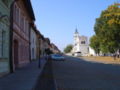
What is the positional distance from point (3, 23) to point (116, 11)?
33351 mm

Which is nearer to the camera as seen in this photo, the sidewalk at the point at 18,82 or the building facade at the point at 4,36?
the sidewalk at the point at 18,82

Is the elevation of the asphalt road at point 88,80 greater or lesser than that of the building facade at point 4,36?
lesser

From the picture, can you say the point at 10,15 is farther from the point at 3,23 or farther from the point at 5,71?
the point at 5,71

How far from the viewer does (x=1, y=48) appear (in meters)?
17.2

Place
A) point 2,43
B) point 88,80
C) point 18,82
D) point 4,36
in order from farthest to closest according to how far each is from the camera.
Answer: point 4,36
point 2,43
point 88,80
point 18,82

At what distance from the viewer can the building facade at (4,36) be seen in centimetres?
1650

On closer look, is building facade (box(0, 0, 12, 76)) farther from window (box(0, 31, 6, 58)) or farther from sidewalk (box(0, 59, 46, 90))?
sidewalk (box(0, 59, 46, 90))

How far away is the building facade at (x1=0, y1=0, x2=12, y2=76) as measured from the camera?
16.5m

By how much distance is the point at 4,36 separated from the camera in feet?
59.1

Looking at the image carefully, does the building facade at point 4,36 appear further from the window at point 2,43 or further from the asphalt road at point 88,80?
the asphalt road at point 88,80


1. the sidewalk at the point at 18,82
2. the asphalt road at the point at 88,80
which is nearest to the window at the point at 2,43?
the sidewalk at the point at 18,82

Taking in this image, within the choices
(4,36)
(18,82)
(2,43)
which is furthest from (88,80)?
(4,36)

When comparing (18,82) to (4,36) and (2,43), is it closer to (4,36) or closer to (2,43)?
(2,43)

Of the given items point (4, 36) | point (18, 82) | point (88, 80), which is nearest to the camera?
point (18, 82)
